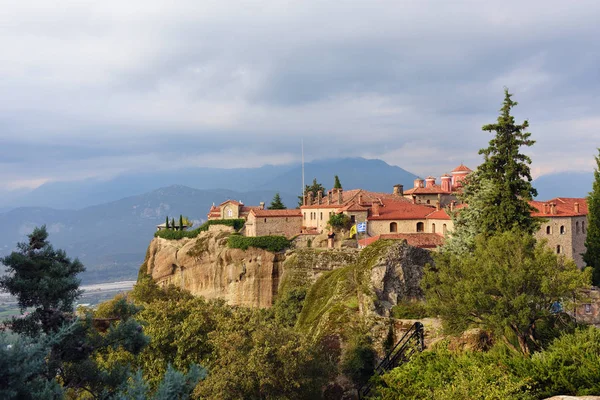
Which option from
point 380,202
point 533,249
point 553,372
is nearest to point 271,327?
point 553,372

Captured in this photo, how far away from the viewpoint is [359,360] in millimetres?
21031

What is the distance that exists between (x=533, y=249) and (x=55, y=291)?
57.2ft

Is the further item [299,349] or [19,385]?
[299,349]

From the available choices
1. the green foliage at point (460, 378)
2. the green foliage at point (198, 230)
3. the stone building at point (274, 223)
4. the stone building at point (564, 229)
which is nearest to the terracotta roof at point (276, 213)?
the stone building at point (274, 223)

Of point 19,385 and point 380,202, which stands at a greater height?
point 380,202

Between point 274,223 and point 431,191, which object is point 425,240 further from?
point 274,223

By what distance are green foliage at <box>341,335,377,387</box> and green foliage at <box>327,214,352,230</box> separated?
3634 centimetres

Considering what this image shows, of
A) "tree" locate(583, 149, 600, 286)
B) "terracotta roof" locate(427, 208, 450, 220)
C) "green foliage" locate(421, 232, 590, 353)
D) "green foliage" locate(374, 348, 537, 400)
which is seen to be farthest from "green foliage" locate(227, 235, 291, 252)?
"green foliage" locate(374, 348, 537, 400)

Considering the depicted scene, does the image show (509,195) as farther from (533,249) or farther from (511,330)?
(511,330)

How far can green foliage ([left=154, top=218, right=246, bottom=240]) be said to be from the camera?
68.2 metres

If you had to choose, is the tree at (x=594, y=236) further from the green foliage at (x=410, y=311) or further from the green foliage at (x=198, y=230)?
the green foliage at (x=198, y=230)

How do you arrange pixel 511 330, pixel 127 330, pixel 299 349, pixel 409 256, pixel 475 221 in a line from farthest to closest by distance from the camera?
pixel 475 221 < pixel 409 256 < pixel 511 330 < pixel 299 349 < pixel 127 330

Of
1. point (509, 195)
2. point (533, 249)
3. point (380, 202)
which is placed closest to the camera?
point (533, 249)

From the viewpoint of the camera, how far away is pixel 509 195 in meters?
30.6
